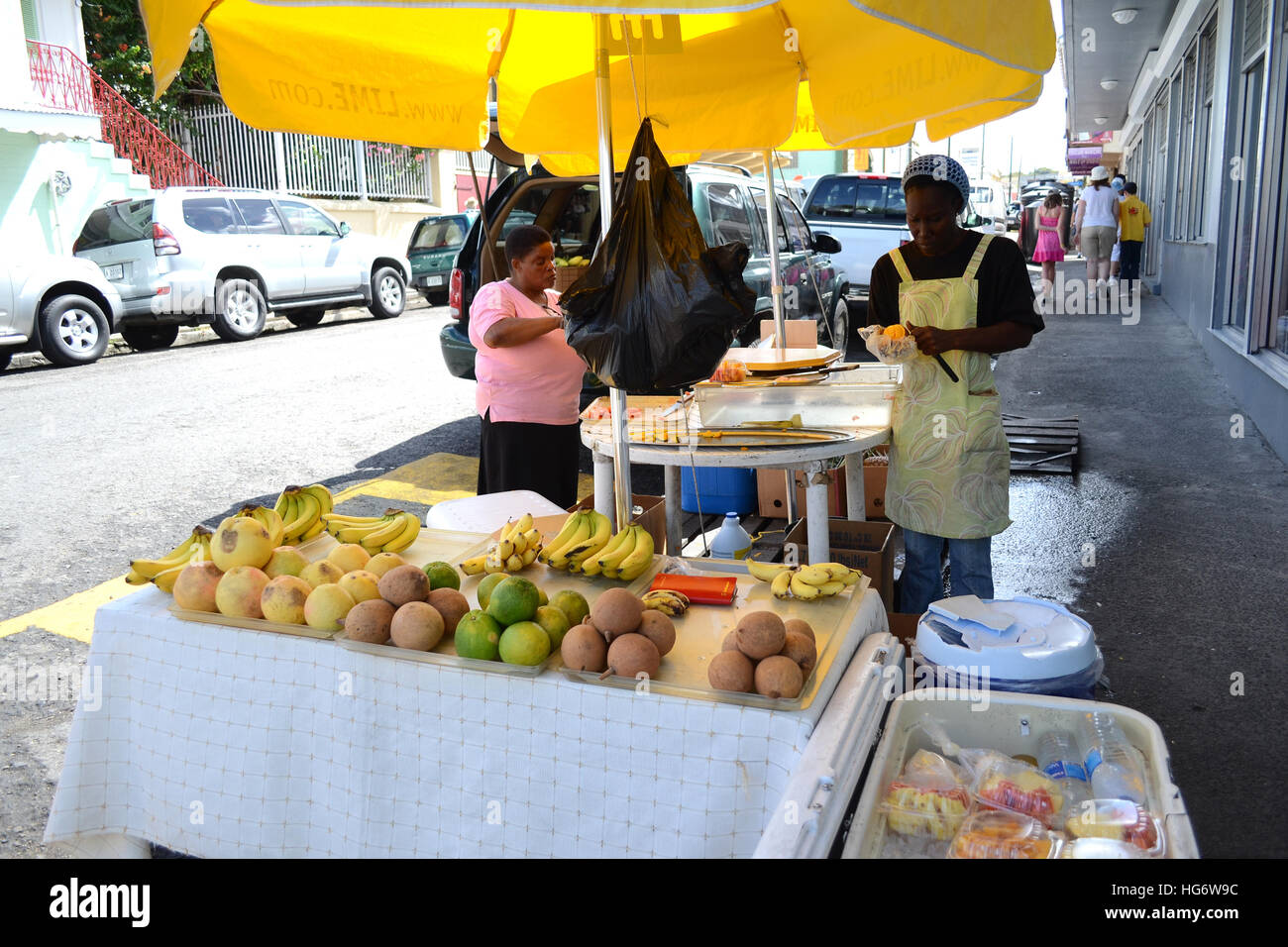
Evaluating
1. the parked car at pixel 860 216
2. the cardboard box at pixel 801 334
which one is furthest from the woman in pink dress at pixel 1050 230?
the cardboard box at pixel 801 334

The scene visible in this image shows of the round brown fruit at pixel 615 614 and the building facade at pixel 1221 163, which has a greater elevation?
the building facade at pixel 1221 163

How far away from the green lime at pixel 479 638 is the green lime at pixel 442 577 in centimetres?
38

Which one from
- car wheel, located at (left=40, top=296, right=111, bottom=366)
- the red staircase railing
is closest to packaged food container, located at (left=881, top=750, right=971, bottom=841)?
car wheel, located at (left=40, top=296, right=111, bottom=366)

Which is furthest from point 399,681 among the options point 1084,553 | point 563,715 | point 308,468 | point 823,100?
point 308,468

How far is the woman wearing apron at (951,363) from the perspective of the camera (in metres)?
3.60

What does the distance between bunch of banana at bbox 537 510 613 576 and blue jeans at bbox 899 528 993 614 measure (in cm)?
148

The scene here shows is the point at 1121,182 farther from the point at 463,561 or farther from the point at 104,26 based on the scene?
the point at 104,26

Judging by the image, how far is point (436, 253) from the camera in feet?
64.8

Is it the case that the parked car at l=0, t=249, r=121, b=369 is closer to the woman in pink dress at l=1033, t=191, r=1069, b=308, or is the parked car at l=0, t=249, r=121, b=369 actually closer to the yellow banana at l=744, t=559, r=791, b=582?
the yellow banana at l=744, t=559, r=791, b=582

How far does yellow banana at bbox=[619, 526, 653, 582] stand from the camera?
2.80m

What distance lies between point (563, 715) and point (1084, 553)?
13.8 ft

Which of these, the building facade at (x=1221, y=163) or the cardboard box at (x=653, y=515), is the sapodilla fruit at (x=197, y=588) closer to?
the cardboard box at (x=653, y=515)

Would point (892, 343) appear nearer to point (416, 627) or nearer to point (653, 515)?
point (653, 515)

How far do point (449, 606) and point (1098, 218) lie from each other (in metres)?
17.2
